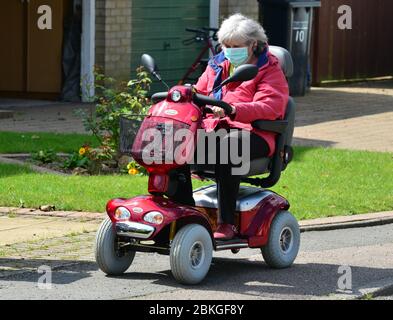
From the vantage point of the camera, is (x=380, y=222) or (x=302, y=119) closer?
(x=380, y=222)

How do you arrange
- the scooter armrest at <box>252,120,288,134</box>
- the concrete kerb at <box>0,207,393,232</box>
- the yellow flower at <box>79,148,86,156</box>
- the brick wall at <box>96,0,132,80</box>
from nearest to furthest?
1. the scooter armrest at <box>252,120,288,134</box>
2. the concrete kerb at <box>0,207,393,232</box>
3. the yellow flower at <box>79,148,86,156</box>
4. the brick wall at <box>96,0,132,80</box>

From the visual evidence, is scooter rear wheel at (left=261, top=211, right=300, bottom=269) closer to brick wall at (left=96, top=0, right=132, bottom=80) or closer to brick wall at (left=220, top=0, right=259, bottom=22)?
brick wall at (left=96, top=0, right=132, bottom=80)

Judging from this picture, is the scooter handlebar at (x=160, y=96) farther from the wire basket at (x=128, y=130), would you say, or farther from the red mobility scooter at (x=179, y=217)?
the wire basket at (x=128, y=130)

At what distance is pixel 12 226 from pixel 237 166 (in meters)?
2.45

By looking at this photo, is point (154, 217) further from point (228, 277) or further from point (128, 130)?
point (228, 277)

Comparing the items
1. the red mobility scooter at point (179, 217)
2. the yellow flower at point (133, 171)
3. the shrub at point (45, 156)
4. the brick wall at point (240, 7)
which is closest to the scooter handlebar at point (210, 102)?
the red mobility scooter at point (179, 217)

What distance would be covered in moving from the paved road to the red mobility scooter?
15 centimetres

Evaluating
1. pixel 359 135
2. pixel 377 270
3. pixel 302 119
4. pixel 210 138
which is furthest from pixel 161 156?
pixel 302 119

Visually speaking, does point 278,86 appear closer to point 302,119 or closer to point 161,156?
point 161,156

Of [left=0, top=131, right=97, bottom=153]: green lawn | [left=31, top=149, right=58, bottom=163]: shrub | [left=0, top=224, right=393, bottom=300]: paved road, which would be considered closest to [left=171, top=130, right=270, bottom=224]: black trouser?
[left=0, top=224, right=393, bottom=300]: paved road

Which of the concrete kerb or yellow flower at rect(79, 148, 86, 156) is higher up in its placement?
yellow flower at rect(79, 148, 86, 156)

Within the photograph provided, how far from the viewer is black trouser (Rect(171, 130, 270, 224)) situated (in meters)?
8.25

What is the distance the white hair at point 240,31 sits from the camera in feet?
27.7

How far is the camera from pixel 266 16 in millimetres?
21422
